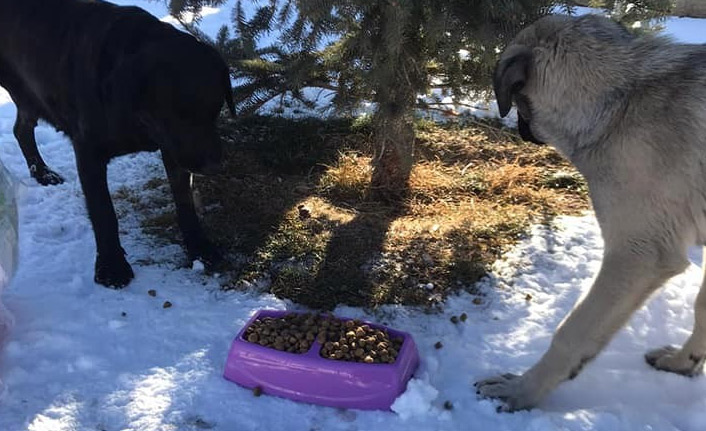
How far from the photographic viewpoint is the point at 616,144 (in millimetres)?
2820

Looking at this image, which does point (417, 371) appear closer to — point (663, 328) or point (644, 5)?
point (663, 328)

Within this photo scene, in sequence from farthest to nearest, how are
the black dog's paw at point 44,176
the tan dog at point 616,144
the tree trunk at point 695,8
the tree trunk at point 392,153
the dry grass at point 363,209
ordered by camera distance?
the tree trunk at point 695,8
the black dog's paw at point 44,176
the tree trunk at point 392,153
the dry grass at point 363,209
the tan dog at point 616,144

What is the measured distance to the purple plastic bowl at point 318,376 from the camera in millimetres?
2916

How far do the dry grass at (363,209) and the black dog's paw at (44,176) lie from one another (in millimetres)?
1015

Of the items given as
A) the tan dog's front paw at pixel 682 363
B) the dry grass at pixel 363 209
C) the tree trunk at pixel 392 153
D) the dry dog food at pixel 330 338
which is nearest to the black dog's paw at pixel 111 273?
the dry grass at pixel 363 209

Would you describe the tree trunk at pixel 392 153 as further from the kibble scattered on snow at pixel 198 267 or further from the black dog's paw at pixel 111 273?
the black dog's paw at pixel 111 273

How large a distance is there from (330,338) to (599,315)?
3.92ft

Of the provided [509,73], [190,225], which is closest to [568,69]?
[509,73]

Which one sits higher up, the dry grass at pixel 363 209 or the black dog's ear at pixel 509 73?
the black dog's ear at pixel 509 73

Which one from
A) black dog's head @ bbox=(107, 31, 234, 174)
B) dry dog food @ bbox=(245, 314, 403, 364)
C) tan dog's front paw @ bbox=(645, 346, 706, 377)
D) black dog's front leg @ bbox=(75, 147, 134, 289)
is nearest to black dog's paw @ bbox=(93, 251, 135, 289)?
black dog's front leg @ bbox=(75, 147, 134, 289)

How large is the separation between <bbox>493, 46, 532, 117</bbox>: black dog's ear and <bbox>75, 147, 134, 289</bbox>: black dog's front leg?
7.26 ft

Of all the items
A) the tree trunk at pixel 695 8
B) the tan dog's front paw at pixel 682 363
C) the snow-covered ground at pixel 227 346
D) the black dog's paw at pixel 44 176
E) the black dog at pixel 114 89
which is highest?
the tree trunk at pixel 695 8

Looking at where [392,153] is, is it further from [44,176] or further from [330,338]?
[44,176]

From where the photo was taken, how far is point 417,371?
3.19 meters
